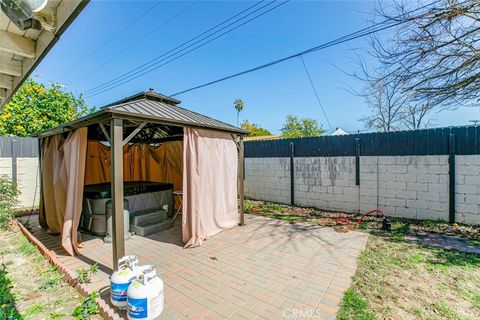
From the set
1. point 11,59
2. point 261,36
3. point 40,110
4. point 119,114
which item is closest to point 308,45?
point 261,36

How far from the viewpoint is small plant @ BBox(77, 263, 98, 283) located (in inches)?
117

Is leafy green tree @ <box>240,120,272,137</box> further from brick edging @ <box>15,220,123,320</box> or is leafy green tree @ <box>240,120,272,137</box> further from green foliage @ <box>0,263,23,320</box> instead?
green foliage @ <box>0,263,23,320</box>

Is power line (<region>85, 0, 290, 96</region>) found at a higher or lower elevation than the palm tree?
lower

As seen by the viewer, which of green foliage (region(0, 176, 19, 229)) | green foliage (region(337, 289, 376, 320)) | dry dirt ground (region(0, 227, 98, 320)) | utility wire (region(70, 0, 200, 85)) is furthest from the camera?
utility wire (region(70, 0, 200, 85))

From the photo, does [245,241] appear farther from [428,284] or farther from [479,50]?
[479,50]

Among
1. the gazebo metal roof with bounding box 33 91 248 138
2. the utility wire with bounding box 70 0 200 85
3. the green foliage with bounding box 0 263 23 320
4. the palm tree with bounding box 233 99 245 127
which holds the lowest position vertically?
the green foliage with bounding box 0 263 23 320

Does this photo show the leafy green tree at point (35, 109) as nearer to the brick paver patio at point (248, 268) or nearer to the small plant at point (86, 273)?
the brick paver patio at point (248, 268)

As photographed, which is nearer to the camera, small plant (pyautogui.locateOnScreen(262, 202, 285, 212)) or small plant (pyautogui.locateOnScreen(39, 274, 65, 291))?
small plant (pyautogui.locateOnScreen(39, 274, 65, 291))

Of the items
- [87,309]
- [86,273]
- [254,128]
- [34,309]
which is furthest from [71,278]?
[254,128]

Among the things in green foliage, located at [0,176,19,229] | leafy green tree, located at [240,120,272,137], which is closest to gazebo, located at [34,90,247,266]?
green foliage, located at [0,176,19,229]

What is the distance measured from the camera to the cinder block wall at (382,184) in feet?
15.8

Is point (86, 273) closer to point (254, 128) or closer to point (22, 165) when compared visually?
point (22, 165)

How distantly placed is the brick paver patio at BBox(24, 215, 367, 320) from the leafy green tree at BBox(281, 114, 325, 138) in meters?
22.1

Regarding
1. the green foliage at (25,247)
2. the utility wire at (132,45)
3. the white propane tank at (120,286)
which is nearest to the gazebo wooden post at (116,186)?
the white propane tank at (120,286)
